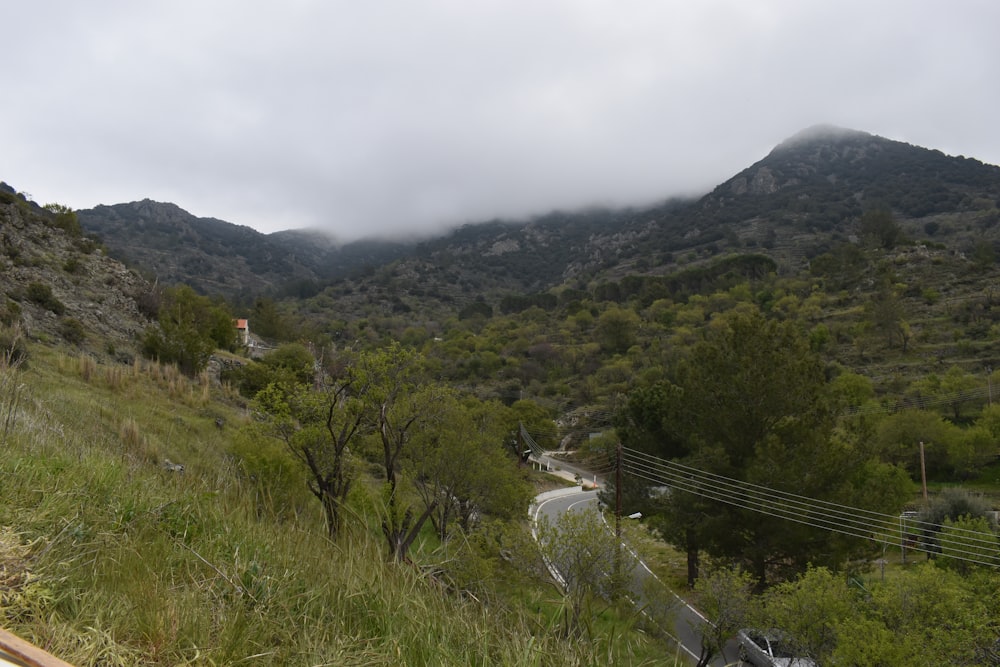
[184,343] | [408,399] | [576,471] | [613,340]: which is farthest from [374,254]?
[408,399]

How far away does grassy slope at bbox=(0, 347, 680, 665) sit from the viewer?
6.46 ft

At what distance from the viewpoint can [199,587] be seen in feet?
7.90

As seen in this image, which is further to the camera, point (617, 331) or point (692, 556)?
point (617, 331)

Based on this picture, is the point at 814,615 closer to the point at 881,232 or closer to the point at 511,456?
the point at 511,456

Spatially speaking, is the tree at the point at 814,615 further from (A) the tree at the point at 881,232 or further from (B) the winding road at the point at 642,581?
(A) the tree at the point at 881,232

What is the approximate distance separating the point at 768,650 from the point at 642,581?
343cm

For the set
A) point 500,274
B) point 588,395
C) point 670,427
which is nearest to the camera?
point 670,427

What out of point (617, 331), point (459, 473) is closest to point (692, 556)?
point (459, 473)

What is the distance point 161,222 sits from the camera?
134m

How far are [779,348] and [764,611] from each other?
1088 centimetres

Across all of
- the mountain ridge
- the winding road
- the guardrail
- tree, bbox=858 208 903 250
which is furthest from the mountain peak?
the guardrail

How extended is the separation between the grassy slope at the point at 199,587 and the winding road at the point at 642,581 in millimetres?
11400

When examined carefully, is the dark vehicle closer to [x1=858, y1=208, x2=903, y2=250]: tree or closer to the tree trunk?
the tree trunk

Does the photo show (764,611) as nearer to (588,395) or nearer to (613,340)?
(588,395)
